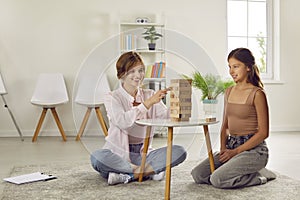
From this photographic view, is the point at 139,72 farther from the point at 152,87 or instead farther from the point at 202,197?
the point at 202,197

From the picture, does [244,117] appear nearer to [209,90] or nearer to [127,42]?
[209,90]

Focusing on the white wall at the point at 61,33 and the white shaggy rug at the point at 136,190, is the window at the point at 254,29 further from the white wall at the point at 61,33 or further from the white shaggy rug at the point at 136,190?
the white shaggy rug at the point at 136,190

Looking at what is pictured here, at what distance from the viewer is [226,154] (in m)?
2.45

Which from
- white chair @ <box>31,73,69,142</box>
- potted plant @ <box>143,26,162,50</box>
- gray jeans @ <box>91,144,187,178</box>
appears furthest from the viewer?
potted plant @ <box>143,26,162,50</box>

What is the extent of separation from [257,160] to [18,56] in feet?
11.1

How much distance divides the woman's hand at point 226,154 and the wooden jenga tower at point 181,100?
441 mm

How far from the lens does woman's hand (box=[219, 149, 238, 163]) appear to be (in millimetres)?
2424

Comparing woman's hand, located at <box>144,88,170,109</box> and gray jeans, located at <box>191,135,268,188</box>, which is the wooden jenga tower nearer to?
woman's hand, located at <box>144,88,170,109</box>

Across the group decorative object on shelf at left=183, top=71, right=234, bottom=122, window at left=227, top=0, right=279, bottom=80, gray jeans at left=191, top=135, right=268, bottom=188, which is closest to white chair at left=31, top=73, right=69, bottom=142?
decorative object on shelf at left=183, top=71, right=234, bottom=122

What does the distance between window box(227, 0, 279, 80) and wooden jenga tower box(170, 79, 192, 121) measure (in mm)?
3463

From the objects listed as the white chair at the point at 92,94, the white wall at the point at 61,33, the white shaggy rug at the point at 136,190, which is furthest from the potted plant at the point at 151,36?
the white shaggy rug at the point at 136,190

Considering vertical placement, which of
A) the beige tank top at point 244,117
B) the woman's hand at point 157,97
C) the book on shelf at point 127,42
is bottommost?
the beige tank top at point 244,117

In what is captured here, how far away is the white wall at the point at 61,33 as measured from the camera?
4.91 m

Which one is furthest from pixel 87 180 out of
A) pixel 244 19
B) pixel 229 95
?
pixel 244 19
